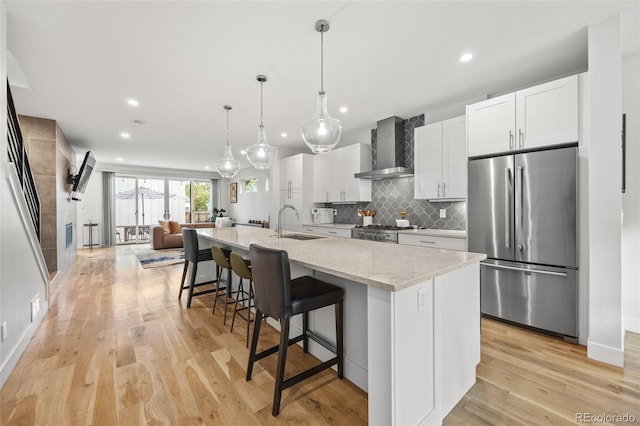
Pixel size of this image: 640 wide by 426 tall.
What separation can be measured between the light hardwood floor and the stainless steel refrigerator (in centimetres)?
27

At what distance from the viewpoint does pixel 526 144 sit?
2.66 metres

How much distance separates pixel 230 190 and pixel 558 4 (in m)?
9.83

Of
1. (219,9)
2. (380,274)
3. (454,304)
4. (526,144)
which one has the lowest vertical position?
(454,304)

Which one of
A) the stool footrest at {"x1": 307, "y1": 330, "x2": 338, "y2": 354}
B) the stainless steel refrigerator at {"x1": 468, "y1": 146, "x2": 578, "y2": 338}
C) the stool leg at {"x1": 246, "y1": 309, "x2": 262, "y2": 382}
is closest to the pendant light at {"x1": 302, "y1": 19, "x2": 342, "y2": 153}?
the stool leg at {"x1": 246, "y1": 309, "x2": 262, "y2": 382}

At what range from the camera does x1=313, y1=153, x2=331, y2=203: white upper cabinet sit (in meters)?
5.36

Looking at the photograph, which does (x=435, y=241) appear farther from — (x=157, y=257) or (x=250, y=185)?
(x=250, y=185)

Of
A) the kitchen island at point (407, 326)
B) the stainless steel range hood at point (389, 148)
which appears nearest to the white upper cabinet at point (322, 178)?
the stainless steel range hood at point (389, 148)

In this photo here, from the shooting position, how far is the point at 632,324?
2576mm

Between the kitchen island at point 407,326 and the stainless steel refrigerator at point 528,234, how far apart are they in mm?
1171

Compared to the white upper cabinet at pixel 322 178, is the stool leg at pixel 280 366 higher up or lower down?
lower down

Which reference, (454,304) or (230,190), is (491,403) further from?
(230,190)

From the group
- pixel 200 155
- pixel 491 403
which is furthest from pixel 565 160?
pixel 200 155

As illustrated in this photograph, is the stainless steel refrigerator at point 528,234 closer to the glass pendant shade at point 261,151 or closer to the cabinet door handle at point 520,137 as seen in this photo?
the cabinet door handle at point 520,137

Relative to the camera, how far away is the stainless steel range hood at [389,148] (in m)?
4.21
